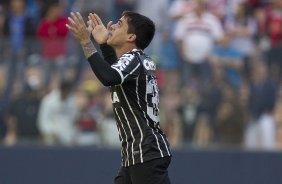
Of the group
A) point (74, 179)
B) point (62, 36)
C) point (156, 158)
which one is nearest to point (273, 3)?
point (62, 36)

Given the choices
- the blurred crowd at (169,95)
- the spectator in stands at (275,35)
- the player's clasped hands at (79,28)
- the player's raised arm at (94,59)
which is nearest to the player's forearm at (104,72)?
the player's raised arm at (94,59)

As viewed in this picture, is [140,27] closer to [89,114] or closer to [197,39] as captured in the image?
[89,114]

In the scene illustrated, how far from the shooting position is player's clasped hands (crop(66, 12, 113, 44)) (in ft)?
21.8

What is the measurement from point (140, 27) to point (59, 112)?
4.69 metres

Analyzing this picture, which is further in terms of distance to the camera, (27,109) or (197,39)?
(197,39)

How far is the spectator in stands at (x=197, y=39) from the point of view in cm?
1152

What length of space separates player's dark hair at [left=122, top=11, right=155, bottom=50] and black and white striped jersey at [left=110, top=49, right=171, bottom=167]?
149 mm

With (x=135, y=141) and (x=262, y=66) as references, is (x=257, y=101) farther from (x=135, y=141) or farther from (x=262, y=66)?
(x=135, y=141)

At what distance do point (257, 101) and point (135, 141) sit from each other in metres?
4.80

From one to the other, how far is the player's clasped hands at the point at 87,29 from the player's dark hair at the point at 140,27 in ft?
0.65

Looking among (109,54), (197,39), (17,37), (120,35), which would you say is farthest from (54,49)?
(120,35)

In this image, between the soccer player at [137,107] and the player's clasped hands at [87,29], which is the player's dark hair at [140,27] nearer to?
the soccer player at [137,107]

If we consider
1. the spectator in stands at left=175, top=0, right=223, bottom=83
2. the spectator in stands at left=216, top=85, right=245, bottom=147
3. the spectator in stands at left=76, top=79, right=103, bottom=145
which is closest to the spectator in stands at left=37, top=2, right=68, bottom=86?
the spectator in stands at left=76, top=79, right=103, bottom=145

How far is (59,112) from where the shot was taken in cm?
1156
